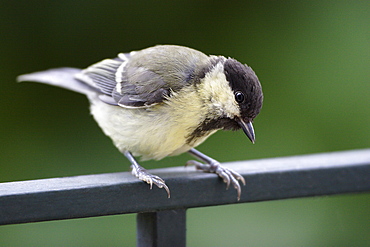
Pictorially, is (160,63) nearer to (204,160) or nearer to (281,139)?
(204,160)

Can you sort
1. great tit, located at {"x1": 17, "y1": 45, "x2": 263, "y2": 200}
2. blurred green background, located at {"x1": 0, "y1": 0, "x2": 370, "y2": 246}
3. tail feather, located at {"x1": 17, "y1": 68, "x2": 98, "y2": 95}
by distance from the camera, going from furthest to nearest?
blurred green background, located at {"x1": 0, "y1": 0, "x2": 370, "y2": 246} < tail feather, located at {"x1": 17, "y1": 68, "x2": 98, "y2": 95} < great tit, located at {"x1": 17, "y1": 45, "x2": 263, "y2": 200}

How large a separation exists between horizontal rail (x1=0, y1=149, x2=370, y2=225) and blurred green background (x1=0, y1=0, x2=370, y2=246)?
706 millimetres

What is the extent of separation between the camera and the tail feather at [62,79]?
7.91 feet

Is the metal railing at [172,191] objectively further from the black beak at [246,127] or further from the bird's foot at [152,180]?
the black beak at [246,127]

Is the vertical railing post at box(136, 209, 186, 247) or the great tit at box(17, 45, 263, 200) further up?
the great tit at box(17, 45, 263, 200)

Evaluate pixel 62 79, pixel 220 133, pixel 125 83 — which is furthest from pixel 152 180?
pixel 220 133

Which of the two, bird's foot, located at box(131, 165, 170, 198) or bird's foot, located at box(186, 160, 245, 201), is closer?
bird's foot, located at box(131, 165, 170, 198)

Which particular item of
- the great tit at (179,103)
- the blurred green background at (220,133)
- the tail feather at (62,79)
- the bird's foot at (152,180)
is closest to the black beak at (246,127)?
the great tit at (179,103)

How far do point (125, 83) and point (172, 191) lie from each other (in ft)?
2.21

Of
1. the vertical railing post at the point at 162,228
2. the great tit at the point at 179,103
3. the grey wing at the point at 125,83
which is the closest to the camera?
the vertical railing post at the point at 162,228

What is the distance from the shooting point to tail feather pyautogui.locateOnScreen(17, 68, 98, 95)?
7.91 feet

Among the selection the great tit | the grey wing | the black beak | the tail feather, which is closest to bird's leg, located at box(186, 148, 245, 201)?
the great tit

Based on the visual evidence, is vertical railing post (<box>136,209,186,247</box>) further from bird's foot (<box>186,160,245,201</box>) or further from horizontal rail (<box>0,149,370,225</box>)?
bird's foot (<box>186,160,245,201</box>)

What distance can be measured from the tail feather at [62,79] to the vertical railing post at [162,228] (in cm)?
88
